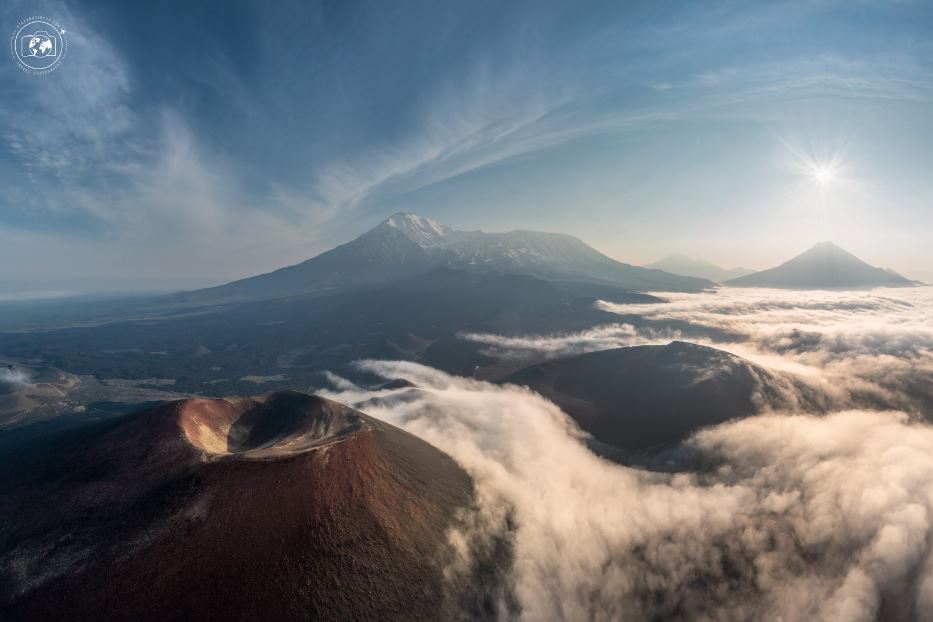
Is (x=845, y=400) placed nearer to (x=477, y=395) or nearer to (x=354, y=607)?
(x=477, y=395)

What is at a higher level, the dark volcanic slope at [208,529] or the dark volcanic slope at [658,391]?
the dark volcanic slope at [208,529]

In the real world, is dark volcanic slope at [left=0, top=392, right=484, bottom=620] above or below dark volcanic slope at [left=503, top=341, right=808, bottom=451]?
above

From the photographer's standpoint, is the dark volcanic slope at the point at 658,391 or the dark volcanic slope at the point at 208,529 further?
the dark volcanic slope at the point at 658,391

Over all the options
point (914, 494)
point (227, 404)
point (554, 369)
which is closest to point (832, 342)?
point (554, 369)

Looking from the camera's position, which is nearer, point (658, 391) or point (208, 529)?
point (208, 529)

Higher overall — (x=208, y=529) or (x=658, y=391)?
(x=208, y=529)
